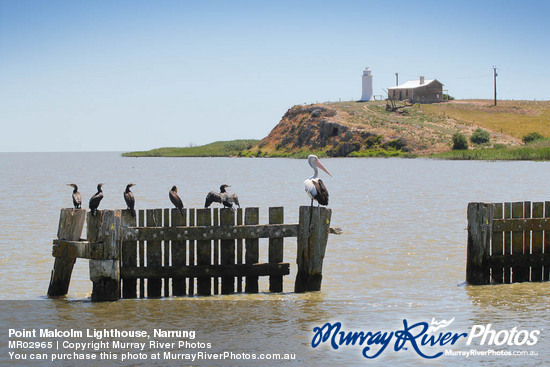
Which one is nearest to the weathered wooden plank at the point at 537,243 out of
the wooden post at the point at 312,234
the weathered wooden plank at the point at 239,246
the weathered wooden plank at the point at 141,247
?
the wooden post at the point at 312,234

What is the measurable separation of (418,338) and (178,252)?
477cm

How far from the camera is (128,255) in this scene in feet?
42.1

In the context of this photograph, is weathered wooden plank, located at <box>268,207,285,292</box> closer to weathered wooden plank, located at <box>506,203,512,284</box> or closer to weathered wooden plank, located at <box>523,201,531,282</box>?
weathered wooden plank, located at <box>506,203,512,284</box>

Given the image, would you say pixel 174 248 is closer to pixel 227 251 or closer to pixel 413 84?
pixel 227 251

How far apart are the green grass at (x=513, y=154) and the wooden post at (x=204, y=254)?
85812mm

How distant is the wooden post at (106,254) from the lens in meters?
12.5

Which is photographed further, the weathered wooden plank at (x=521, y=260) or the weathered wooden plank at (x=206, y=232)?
the weathered wooden plank at (x=521, y=260)

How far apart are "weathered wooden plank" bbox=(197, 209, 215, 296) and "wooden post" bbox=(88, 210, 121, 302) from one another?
58.8 inches

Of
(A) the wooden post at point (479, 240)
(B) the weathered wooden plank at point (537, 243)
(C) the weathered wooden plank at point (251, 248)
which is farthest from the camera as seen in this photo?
(B) the weathered wooden plank at point (537, 243)

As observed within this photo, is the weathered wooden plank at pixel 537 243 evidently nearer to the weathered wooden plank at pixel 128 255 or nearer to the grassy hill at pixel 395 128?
the weathered wooden plank at pixel 128 255

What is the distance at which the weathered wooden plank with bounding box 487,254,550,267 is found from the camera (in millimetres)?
14156

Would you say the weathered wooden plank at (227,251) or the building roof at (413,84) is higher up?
the building roof at (413,84)

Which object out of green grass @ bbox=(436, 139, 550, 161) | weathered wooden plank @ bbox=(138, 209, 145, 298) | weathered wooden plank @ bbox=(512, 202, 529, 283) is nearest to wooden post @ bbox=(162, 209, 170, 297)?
weathered wooden plank @ bbox=(138, 209, 145, 298)

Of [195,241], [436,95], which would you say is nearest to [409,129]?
[436,95]
